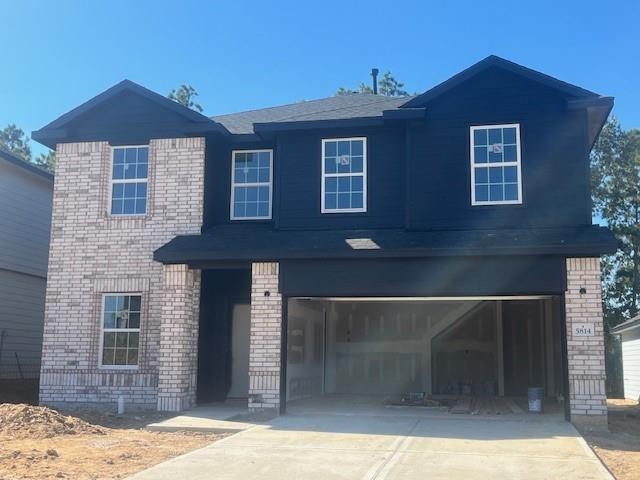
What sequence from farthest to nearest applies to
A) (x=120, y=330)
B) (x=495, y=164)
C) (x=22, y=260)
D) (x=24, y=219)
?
(x=24, y=219) → (x=22, y=260) → (x=120, y=330) → (x=495, y=164)

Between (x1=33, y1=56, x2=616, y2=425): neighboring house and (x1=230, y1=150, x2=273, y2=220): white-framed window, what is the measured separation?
0.03 meters

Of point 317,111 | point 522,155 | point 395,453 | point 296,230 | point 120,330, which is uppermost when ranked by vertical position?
point 317,111

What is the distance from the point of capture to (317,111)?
16828 mm

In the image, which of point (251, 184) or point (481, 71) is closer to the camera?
point (481, 71)

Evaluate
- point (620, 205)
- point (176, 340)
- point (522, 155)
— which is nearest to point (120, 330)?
point (176, 340)

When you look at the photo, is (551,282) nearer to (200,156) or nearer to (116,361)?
(200,156)

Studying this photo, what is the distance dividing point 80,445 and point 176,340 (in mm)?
4123

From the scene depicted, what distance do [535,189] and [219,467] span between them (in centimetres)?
842

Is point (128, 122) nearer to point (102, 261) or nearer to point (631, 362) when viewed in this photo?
point (102, 261)

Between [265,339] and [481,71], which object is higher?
[481,71]

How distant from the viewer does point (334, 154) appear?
15.3 m

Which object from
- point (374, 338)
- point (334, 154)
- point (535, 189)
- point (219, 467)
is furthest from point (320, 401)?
point (219, 467)

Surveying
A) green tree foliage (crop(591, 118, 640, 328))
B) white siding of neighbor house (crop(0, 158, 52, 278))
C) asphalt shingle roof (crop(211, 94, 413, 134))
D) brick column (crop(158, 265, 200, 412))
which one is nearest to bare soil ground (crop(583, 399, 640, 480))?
brick column (crop(158, 265, 200, 412))

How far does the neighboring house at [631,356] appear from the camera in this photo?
22406mm
